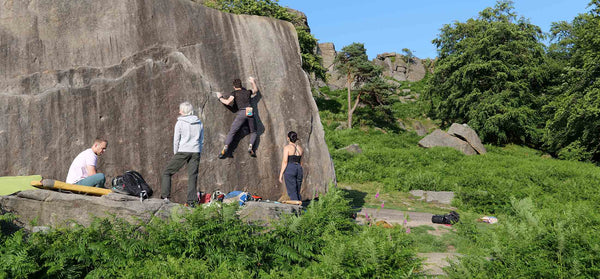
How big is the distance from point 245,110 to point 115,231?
4363mm

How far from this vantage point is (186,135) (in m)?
8.62

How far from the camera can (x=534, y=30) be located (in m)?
37.3

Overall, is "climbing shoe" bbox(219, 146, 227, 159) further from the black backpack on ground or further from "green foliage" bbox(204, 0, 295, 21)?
"green foliage" bbox(204, 0, 295, 21)

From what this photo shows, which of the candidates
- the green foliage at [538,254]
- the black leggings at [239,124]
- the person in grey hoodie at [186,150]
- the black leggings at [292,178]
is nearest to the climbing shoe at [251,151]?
the black leggings at [239,124]

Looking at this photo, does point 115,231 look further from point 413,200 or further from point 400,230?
point 413,200

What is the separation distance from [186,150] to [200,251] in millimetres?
2897

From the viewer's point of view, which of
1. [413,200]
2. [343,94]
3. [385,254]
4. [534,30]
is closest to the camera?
[385,254]

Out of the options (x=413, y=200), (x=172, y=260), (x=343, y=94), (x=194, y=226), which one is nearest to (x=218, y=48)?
(x=194, y=226)

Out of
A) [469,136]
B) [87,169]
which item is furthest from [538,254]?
[469,136]

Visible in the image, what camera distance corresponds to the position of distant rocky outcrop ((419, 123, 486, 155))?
84.3 feet

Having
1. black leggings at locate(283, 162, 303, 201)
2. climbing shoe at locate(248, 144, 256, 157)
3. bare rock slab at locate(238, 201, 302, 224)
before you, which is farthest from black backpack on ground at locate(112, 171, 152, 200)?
black leggings at locate(283, 162, 303, 201)

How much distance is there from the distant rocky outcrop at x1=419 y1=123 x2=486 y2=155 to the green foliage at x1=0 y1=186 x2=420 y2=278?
19.7 m

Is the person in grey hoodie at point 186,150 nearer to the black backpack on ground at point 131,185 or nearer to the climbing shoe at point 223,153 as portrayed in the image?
the black backpack on ground at point 131,185

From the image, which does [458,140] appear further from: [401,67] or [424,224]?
[401,67]
